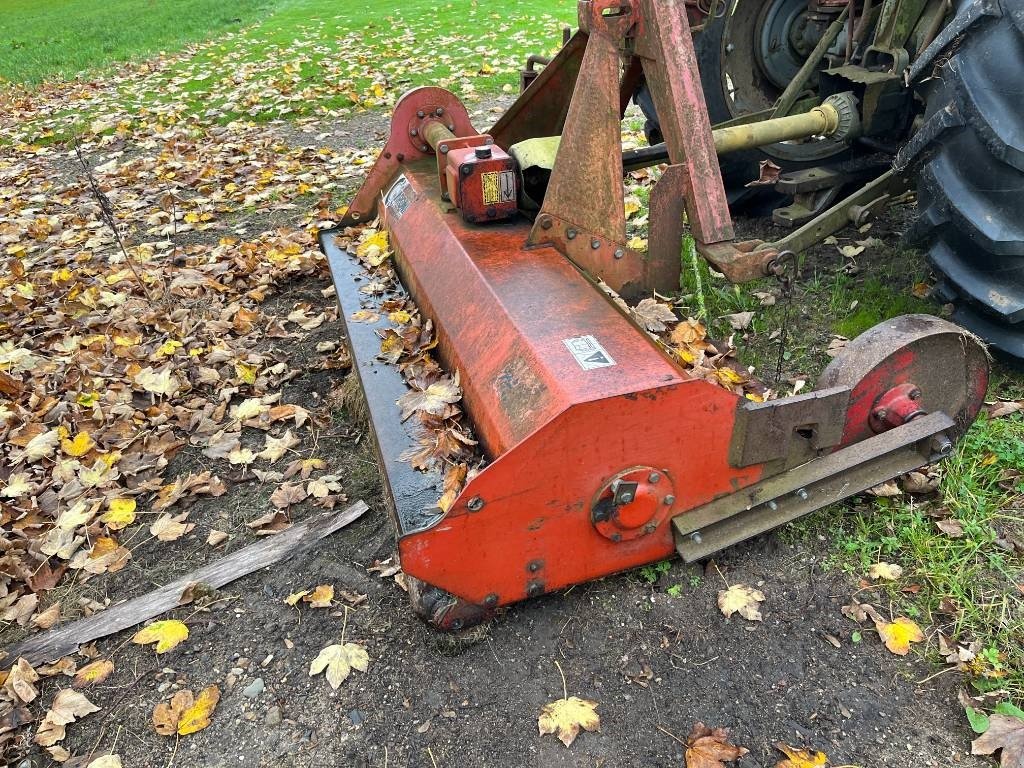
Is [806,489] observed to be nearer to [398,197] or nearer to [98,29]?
[398,197]

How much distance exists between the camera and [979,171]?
2.27 m

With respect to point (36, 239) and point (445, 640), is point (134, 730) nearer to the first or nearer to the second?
point (445, 640)

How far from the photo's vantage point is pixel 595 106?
2.52 meters

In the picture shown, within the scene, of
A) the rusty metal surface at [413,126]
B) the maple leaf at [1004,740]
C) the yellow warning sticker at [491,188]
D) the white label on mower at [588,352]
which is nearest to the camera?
the maple leaf at [1004,740]

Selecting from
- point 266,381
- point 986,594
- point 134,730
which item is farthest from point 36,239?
point 986,594

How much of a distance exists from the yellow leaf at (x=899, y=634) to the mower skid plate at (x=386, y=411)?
1336mm

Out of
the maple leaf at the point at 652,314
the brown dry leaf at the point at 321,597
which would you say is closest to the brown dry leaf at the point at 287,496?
the brown dry leaf at the point at 321,597

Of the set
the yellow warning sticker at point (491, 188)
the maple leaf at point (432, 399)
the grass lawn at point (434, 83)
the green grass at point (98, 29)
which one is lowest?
the green grass at point (98, 29)

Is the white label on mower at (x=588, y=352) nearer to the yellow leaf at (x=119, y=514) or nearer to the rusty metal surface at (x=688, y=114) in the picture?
the rusty metal surface at (x=688, y=114)

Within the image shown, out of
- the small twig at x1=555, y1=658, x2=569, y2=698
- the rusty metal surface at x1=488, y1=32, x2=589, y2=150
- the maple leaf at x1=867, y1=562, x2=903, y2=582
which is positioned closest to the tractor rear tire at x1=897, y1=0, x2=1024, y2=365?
the maple leaf at x1=867, y1=562, x2=903, y2=582

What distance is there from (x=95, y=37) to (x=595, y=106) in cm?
1445

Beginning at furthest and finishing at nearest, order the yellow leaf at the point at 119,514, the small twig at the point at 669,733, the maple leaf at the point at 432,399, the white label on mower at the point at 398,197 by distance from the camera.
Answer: the white label on mower at the point at 398,197, the yellow leaf at the point at 119,514, the maple leaf at the point at 432,399, the small twig at the point at 669,733

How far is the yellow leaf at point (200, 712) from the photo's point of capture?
207cm

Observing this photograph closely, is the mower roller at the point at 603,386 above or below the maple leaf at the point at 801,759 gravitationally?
above
